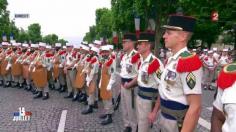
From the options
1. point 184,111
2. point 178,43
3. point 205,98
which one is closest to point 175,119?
point 184,111

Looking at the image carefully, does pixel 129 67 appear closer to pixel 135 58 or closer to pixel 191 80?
pixel 135 58

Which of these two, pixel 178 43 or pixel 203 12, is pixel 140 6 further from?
pixel 178 43

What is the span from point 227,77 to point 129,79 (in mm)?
5594

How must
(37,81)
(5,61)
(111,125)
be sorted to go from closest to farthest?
(111,125)
(37,81)
(5,61)

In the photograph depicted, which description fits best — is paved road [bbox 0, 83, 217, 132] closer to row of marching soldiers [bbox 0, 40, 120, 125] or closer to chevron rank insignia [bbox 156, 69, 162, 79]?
row of marching soldiers [bbox 0, 40, 120, 125]

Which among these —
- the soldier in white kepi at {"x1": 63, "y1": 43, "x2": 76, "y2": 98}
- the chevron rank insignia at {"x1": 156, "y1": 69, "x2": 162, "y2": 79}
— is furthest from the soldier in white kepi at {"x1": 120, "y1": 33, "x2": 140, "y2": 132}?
the soldier in white kepi at {"x1": 63, "y1": 43, "x2": 76, "y2": 98}

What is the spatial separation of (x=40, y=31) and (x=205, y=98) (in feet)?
522

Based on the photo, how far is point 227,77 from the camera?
295 cm

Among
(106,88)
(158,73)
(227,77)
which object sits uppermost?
(227,77)

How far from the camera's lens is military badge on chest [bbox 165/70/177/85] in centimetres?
402

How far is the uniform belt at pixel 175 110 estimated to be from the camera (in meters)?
4.05

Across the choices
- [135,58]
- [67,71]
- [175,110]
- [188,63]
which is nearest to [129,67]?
[135,58]

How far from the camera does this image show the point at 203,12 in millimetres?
45906

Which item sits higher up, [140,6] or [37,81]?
[140,6]
